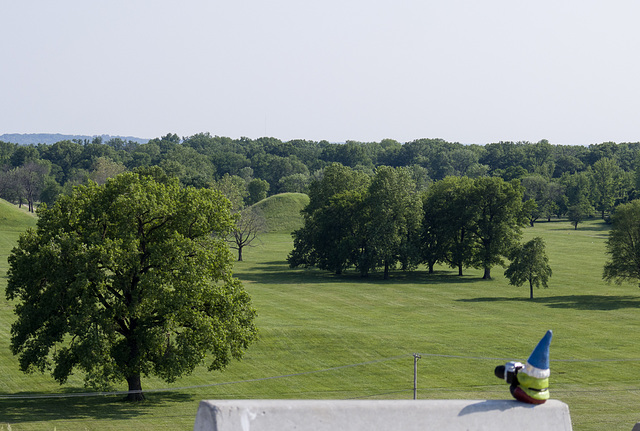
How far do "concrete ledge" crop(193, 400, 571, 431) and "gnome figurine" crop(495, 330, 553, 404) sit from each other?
10 cm

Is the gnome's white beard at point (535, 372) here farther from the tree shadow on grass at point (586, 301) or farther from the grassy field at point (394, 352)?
the tree shadow on grass at point (586, 301)

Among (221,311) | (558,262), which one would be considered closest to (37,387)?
(221,311)

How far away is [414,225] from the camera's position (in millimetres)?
86125

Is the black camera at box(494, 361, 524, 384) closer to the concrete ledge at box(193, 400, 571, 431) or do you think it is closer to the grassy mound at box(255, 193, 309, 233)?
the concrete ledge at box(193, 400, 571, 431)

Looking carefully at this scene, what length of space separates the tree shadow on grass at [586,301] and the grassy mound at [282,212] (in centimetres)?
7080

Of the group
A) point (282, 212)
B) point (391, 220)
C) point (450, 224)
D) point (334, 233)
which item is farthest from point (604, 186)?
point (334, 233)

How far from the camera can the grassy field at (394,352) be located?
30.5 meters

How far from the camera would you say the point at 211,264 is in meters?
32.2

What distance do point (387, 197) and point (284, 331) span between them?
130ft

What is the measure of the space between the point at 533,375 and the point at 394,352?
1472 inches

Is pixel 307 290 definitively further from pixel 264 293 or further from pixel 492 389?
pixel 492 389

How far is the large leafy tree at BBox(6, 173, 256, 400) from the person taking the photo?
2997cm

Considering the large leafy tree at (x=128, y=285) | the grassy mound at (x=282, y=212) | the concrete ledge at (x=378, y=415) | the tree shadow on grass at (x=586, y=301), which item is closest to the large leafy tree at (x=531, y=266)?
the tree shadow on grass at (x=586, y=301)

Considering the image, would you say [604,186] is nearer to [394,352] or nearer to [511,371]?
[394,352]
